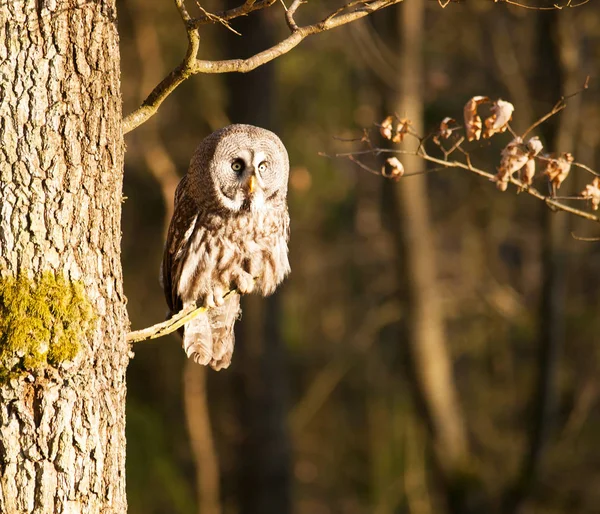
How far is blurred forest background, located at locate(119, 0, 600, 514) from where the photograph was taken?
21.7 feet

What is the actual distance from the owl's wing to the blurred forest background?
2.93 meters

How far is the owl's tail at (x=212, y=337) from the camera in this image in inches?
146

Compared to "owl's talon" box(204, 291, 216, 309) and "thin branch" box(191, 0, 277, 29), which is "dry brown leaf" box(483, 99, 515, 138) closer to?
"thin branch" box(191, 0, 277, 29)

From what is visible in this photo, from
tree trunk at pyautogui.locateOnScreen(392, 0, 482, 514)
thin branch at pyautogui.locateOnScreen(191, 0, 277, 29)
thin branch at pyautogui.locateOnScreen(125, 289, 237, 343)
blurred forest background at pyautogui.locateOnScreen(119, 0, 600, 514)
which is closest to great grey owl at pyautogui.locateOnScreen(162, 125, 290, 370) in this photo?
thin branch at pyautogui.locateOnScreen(125, 289, 237, 343)

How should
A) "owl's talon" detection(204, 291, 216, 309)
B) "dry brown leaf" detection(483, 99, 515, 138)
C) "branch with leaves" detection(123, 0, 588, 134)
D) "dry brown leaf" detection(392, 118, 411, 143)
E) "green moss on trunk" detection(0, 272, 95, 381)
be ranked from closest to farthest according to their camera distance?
"green moss on trunk" detection(0, 272, 95, 381) → "branch with leaves" detection(123, 0, 588, 134) → "dry brown leaf" detection(483, 99, 515, 138) → "dry brown leaf" detection(392, 118, 411, 143) → "owl's talon" detection(204, 291, 216, 309)

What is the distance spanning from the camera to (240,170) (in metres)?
3.69

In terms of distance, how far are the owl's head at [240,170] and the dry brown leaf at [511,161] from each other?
131 centimetres

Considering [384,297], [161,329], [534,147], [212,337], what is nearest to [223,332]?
[212,337]

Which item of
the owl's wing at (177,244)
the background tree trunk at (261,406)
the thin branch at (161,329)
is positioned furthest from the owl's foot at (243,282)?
the background tree trunk at (261,406)

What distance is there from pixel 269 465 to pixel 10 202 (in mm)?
5577

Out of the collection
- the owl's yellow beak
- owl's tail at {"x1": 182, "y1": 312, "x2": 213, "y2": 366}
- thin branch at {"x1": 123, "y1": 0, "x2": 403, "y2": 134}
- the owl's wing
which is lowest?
owl's tail at {"x1": 182, "y1": 312, "x2": 213, "y2": 366}

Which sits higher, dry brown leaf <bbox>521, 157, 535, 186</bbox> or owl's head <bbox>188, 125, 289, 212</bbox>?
owl's head <bbox>188, 125, 289, 212</bbox>

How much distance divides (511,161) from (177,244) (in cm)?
159

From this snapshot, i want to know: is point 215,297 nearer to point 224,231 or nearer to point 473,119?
point 224,231
